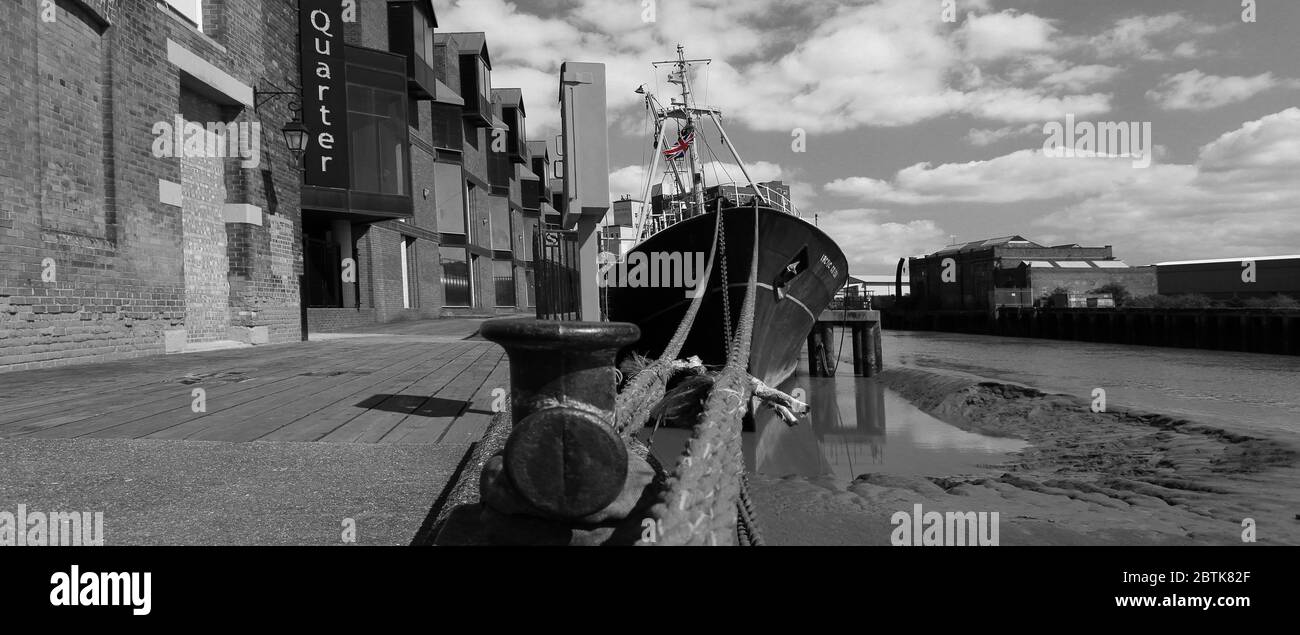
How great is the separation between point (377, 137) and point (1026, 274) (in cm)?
4188

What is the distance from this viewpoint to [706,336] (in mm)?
11898

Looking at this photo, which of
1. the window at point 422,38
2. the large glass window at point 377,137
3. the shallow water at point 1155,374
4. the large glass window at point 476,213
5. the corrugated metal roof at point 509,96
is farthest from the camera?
the corrugated metal roof at point 509,96

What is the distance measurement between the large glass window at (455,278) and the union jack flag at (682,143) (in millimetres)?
16198

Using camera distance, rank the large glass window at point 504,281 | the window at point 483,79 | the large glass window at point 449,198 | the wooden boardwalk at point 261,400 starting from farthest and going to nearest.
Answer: the large glass window at point 504,281
the window at point 483,79
the large glass window at point 449,198
the wooden boardwalk at point 261,400

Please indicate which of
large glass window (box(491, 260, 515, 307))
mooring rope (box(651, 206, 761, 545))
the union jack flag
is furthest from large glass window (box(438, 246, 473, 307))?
mooring rope (box(651, 206, 761, 545))

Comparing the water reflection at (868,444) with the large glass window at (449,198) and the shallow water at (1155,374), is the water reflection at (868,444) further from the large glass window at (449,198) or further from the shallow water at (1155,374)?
the large glass window at (449,198)

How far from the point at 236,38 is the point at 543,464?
44.3 feet

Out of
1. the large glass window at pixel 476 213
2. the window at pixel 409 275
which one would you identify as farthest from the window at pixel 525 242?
the window at pixel 409 275

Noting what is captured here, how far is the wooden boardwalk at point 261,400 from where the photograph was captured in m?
4.06

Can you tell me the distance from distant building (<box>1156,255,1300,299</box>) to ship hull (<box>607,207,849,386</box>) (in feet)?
149

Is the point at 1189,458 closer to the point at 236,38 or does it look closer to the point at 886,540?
the point at 886,540

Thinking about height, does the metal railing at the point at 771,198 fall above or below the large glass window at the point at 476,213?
below

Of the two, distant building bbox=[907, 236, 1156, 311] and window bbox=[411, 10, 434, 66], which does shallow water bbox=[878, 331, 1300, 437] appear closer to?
distant building bbox=[907, 236, 1156, 311]
